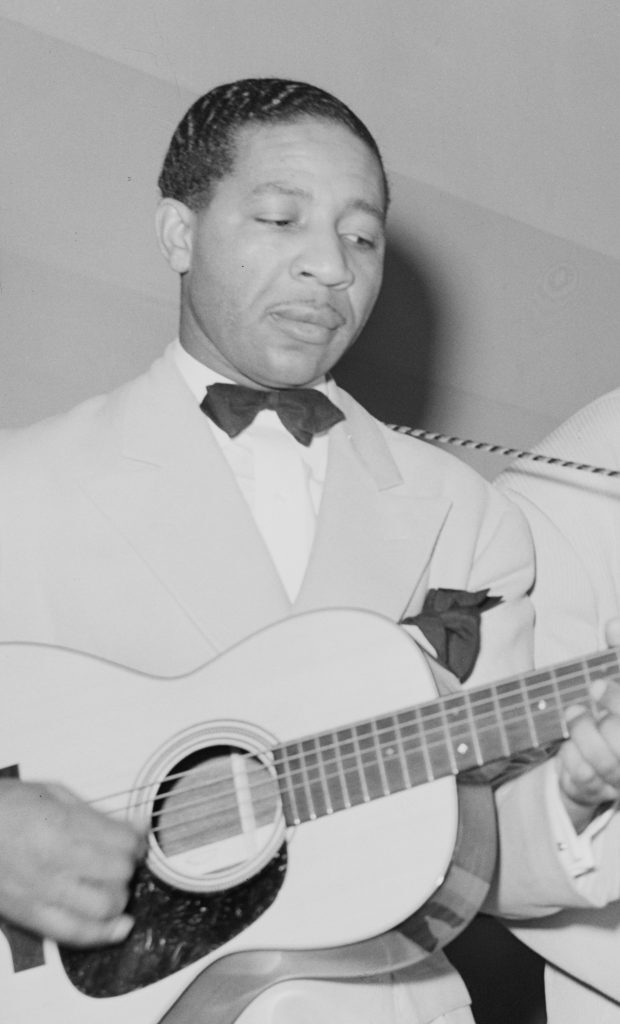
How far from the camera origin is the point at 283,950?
1.18 meters

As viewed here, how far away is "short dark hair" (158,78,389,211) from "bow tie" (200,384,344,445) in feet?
0.66

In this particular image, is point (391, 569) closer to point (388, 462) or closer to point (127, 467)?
point (388, 462)

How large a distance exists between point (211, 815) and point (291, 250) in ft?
1.77

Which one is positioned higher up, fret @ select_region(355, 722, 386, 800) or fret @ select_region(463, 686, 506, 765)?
fret @ select_region(463, 686, 506, 765)

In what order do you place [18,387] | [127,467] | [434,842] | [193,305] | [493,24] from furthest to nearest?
[493,24]
[18,387]
[193,305]
[127,467]
[434,842]

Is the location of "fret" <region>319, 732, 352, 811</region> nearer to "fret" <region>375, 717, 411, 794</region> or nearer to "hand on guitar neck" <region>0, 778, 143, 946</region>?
"fret" <region>375, 717, 411, 794</region>

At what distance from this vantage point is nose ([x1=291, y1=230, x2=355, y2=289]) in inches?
55.2

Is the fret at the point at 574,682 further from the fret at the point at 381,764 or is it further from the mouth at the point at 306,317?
the mouth at the point at 306,317

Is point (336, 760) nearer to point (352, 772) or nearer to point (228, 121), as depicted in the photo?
point (352, 772)

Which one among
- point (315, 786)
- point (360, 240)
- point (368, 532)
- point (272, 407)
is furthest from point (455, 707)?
point (360, 240)

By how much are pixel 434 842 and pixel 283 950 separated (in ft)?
0.49

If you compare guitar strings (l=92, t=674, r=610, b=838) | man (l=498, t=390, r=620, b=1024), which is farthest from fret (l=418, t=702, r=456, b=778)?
man (l=498, t=390, r=620, b=1024)

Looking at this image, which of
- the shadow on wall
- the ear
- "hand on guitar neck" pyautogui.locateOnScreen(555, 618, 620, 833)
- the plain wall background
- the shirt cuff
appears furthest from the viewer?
A: the shadow on wall

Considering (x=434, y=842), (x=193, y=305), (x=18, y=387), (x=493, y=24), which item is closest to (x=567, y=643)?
(x=434, y=842)
